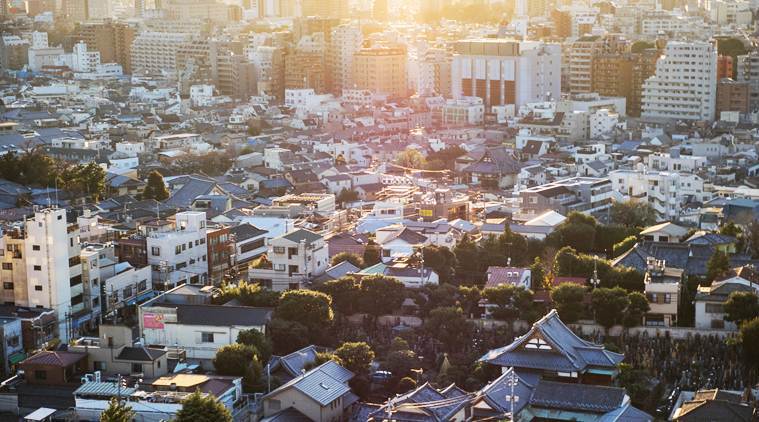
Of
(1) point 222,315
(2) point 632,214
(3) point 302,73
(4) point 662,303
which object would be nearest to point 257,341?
(1) point 222,315

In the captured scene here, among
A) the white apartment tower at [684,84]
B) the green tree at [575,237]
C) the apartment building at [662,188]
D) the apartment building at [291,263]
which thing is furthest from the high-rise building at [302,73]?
the apartment building at [291,263]

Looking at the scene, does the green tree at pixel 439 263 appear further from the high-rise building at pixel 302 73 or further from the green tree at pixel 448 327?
the high-rise building at pixel 302 73

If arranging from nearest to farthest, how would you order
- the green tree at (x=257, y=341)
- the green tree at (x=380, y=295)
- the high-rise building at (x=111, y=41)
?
the green tree at (x=257, y=341) < the green tree at (x=380, y=295) < the high-rise building at (x=111, y=41)

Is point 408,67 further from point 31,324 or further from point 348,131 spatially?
point 31,324

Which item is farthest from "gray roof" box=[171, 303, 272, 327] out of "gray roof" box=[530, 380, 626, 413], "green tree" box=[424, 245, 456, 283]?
"gray roof" box=[530, 380, 626, 413]

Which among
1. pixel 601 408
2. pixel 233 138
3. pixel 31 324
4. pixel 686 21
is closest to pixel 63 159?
pixel 233 138

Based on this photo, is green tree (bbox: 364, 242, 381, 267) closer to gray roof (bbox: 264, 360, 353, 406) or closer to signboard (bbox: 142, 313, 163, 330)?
signboard (bbox: 142, 313, 163, 330)
